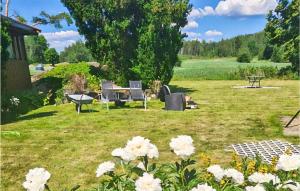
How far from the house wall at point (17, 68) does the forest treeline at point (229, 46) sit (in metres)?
83.4

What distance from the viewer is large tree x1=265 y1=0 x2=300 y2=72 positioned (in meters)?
38.6

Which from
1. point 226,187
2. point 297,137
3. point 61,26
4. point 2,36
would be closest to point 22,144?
point 2,36

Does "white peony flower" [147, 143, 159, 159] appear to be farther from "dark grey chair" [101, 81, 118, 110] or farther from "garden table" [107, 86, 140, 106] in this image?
"garden table" [107, 86, 140, 106]

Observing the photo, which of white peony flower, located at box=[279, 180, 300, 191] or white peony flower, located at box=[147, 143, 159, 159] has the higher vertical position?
white peony flower, located at box=[147, 143, 159, 159]

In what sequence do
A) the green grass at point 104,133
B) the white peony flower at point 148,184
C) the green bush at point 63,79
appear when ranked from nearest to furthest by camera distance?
the white peony flower at point 148,184 < the green grass at point 104,133 < the green bush at point 63,79

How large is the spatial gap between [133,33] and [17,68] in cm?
690

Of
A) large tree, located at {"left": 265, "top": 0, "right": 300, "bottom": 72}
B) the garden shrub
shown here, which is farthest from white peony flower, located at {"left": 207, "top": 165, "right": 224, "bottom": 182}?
large tree, located at {"left": 265, "top": 0, "right": 300, "bottom": 72}

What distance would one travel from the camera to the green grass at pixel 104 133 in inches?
316

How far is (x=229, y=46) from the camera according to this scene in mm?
140750

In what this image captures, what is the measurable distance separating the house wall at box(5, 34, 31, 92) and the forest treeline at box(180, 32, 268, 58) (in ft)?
274

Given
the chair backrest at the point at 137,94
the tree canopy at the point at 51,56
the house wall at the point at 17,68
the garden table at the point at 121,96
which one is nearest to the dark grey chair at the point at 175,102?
the chair backrest at the point at 137,94

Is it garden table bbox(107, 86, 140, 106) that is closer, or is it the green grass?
A: the green grass

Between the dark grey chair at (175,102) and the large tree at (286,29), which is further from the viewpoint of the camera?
the large tree at (286,29)

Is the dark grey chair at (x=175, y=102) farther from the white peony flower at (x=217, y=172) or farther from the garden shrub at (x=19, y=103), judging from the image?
the white peony flower at (x=217, y=172)
